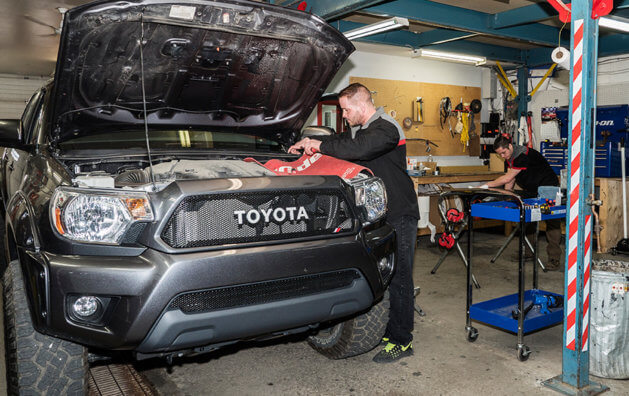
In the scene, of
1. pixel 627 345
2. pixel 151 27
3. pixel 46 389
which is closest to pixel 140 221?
pixel 46 389

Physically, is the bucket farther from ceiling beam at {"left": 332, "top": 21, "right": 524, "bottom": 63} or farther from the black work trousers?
ceiling beam at {"left": 332, "top": 21, "right": 524, "bottom": 63}

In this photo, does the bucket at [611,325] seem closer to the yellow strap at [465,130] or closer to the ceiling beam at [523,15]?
the ceiling beam at [523,15]

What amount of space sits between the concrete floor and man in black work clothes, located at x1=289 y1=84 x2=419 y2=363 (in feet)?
0.55

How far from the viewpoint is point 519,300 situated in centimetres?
301

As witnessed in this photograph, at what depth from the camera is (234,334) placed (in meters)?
1.90

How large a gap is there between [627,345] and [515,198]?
1.00 meters

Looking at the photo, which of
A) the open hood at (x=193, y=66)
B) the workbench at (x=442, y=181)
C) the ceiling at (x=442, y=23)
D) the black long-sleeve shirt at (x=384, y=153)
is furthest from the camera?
the workbench at (x=442, y=181)

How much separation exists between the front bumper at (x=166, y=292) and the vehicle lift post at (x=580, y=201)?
1402mm

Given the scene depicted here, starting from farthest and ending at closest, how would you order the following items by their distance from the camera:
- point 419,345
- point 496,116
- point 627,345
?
1. point 496,116
2. point 419,345
3. point 627,345

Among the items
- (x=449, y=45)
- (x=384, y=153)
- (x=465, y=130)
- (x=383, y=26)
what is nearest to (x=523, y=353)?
(x=384, y=153)

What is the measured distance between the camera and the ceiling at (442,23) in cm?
569

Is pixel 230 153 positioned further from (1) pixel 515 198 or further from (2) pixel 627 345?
(2) pixel 627 345

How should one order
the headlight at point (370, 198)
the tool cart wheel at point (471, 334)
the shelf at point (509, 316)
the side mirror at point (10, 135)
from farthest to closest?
the tool cart wheel at point (471, 334) → the shelf at point (509, 316) → the side mirror at point (10, 135) → the headlight at point (370, 198)

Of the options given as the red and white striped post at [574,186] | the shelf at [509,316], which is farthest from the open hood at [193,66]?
the shelf at [509,316]
